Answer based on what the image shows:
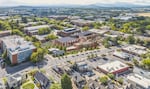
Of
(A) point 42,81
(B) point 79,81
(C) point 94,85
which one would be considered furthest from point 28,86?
(C) point 94,85

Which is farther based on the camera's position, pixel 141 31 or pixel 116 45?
pixel 141 31

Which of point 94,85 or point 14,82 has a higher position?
point 94,85

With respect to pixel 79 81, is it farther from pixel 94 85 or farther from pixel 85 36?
pixel 85 36

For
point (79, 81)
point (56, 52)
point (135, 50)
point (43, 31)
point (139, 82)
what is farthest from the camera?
point (43, 31)

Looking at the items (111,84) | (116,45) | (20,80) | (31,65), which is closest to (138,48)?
(116,45)

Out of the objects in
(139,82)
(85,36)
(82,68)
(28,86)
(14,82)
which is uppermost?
(85,36)

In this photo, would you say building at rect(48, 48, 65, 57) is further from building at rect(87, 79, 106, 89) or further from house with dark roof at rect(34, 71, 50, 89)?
building at rect(87, 79, 106, 89)

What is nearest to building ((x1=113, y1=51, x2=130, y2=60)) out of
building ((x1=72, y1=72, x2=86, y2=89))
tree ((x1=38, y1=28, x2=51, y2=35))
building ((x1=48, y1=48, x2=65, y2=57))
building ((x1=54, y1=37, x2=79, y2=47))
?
building ((x1=48, y1=48, x2=65, y2=57))

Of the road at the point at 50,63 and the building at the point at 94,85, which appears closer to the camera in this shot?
the building at the point at 94,85

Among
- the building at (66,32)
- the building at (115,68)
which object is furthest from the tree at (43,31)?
the building at (115,68)

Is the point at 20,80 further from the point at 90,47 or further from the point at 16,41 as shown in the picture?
the point at 90,47

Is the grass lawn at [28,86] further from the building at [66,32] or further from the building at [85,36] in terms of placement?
the building at [66,32]
